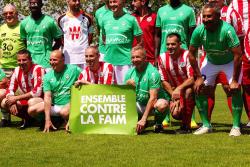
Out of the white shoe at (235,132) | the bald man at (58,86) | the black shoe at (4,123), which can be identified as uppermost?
the bald man at (58,86)

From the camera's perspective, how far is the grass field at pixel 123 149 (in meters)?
6.45

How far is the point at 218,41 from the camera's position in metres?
8.62

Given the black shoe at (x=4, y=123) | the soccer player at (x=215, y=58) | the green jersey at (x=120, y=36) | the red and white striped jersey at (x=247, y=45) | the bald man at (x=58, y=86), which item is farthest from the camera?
the black shoe at (x=4, y=123)

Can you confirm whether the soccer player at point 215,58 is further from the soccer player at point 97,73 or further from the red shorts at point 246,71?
the soccer player at point 97,73

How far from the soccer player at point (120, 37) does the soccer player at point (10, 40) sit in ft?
6.06

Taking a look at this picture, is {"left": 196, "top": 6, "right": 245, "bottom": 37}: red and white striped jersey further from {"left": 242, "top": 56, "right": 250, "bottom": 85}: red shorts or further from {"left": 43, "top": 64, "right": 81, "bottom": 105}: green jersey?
{"left": 43, "top": 64, "right": 81, "bottom": 105}: green jersey

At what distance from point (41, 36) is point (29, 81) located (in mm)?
877

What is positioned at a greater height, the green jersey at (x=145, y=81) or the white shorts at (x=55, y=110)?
the green jersey at (x=145, y=81)

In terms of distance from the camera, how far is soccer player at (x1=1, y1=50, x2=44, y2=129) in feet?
32.6

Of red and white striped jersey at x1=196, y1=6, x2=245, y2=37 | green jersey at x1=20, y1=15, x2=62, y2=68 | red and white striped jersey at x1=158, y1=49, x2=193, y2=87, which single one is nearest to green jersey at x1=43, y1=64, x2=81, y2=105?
green jersey at x1=20, y1=15, x2=62, y2=68

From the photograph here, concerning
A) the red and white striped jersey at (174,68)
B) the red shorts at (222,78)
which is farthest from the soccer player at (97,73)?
the red shorts at (222,78)

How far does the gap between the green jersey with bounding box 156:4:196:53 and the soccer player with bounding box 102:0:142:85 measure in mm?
508

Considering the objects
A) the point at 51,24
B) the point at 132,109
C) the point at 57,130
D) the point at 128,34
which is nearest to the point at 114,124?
the point at 132,109

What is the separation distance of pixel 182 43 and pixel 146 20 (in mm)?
1020
